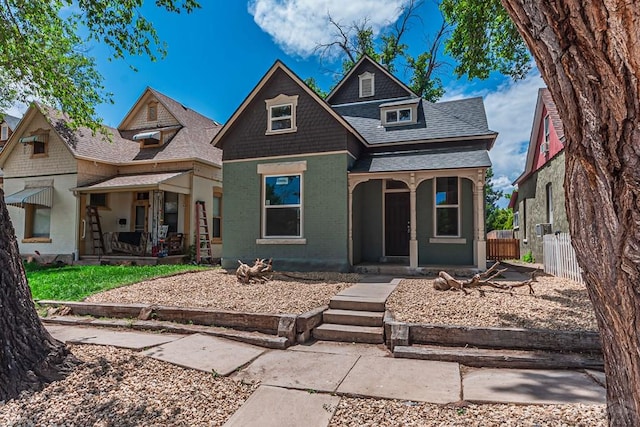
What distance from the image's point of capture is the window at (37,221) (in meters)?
16.5

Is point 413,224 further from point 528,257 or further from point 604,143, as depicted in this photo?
point 604,143

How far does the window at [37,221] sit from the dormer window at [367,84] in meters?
14.6

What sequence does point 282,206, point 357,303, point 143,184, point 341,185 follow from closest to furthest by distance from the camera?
point 357,303 < point 341,185 < point 282,206 < point 143,184

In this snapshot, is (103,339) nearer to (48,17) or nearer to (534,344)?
(534,344)

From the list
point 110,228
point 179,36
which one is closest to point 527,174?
point 179,36

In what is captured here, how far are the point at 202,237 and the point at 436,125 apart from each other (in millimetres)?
10175

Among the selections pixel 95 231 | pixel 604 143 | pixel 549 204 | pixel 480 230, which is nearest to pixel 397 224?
pixel 480 230

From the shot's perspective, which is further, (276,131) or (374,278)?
(276,131)

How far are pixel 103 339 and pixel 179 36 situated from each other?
25.0ft

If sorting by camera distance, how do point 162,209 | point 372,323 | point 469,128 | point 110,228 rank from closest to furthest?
point 372,323, point 469,128, point 162,209, point 110,228

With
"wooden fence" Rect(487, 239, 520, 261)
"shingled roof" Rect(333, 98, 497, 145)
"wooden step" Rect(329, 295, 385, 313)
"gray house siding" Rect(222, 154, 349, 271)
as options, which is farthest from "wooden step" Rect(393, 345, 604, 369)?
"wooden fence" Rect(487, 239, 520, 261)

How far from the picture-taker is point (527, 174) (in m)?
16.8

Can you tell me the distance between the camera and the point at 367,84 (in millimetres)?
14859

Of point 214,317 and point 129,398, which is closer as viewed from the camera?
point 129,398
